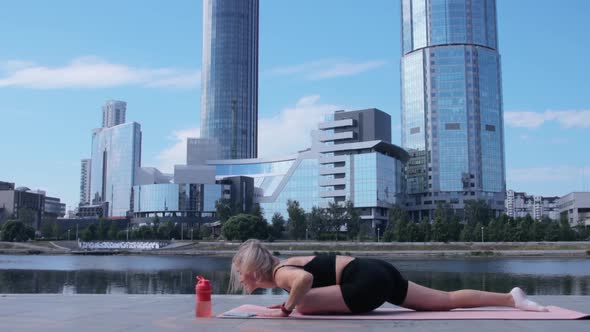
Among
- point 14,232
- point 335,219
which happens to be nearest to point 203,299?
point 335,219

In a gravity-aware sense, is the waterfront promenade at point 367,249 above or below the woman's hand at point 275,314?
below

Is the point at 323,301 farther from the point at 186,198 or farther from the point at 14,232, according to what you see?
the point at 186,198

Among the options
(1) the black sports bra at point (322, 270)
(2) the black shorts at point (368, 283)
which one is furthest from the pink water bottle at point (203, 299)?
(2) the black shorts at point (368, 283)

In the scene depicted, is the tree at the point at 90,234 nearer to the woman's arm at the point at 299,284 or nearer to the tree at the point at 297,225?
the tree at the point at 297,225

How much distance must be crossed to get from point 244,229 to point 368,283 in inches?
4226

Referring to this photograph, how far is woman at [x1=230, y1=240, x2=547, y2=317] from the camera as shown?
269 inches

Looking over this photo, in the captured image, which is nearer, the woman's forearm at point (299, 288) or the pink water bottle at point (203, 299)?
the woman's forearm at point (299, 288)

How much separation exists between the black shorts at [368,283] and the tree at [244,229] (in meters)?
106

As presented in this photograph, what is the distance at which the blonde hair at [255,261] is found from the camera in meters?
6.83

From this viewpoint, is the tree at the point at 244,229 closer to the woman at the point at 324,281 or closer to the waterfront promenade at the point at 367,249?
the waterfront promenade at the point at 367,249

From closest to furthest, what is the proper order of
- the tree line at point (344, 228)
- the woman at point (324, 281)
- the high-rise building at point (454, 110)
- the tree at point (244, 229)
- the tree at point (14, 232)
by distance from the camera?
the woman at point (324, 281) < the tree line at point (344, 228) < the tree at point (244, 229) < the tree at point (14, 232) < the high-rise building at point (454, 110)

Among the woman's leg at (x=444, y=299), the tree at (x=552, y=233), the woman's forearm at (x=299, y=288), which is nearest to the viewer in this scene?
the woman's forearm at (x=299, y=288)

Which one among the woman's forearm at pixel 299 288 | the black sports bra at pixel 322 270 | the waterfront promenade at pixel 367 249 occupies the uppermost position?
the black sports bra at pixel 322 270

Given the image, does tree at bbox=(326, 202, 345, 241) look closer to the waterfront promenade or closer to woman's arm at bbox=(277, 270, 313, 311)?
the waterfront promenade
